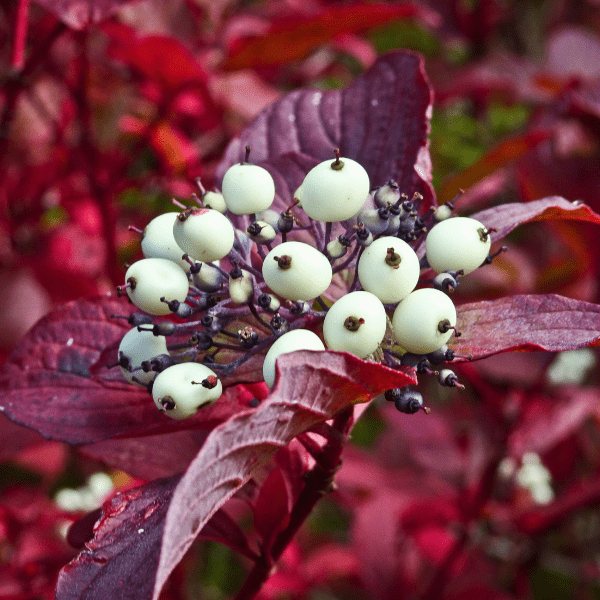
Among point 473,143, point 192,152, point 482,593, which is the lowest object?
point 482,593

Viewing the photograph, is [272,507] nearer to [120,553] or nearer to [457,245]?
[120,553]

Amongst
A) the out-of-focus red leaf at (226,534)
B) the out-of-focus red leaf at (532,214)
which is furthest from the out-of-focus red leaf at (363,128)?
the out-of-focus red leaf at (226,534)

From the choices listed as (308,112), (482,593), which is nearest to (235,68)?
(308,112)

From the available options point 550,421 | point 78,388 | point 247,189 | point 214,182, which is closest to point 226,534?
point 78,388

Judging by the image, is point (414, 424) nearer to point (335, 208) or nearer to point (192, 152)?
point (192, 152)

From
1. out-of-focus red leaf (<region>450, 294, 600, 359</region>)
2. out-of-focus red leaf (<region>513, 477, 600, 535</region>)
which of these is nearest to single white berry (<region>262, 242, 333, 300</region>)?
out-of-focus red leaf (<region>450, 294, 600, 359</region>)

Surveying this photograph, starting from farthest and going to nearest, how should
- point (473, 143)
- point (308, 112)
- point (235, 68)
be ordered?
point (473, 143)
point (235, 68)
point (308, 112)

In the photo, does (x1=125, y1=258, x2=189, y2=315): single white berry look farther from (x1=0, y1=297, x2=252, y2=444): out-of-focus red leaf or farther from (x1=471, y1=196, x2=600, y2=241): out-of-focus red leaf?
(x1=471, y1=196, x2=600, y2=241): out-of-focus red leaf
